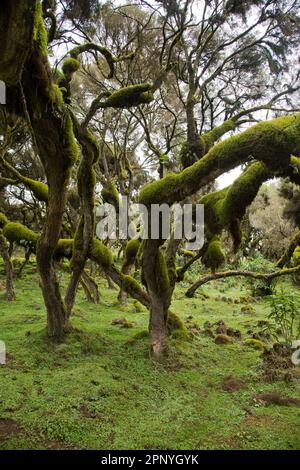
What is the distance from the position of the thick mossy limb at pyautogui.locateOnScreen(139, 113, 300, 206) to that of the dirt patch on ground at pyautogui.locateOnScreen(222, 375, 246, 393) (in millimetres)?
3541

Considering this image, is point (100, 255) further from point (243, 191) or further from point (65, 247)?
point (243, 191)

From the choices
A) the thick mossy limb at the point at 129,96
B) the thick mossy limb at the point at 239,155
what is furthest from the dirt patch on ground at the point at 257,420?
the thick mossy limb at the point at 129,96

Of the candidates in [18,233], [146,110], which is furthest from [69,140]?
[146,110]

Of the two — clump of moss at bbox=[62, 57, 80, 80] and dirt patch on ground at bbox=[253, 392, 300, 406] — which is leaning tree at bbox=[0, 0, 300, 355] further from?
dirt patch on ground at bbox=[253, 392, 300, 406]

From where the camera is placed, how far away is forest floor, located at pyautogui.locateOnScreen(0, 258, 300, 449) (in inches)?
192

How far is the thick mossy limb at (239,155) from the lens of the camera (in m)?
5.24

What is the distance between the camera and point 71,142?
5977 mm

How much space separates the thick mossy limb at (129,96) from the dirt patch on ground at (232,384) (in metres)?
5.81

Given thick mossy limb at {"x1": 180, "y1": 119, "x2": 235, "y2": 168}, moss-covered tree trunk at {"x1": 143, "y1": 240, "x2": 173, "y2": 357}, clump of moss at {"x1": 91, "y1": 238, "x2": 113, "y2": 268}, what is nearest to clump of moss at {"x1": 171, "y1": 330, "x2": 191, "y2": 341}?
moss-covered tree trunk at {"x1": 143, "y1": 240, "x2": 173, "y2": 357}

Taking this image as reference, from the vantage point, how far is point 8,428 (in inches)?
192

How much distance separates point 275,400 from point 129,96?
6266 mm

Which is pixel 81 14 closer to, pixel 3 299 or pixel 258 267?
pixel 3 299

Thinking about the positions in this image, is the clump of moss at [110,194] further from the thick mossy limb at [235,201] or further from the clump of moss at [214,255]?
the thick mossy limb at [235,201]
